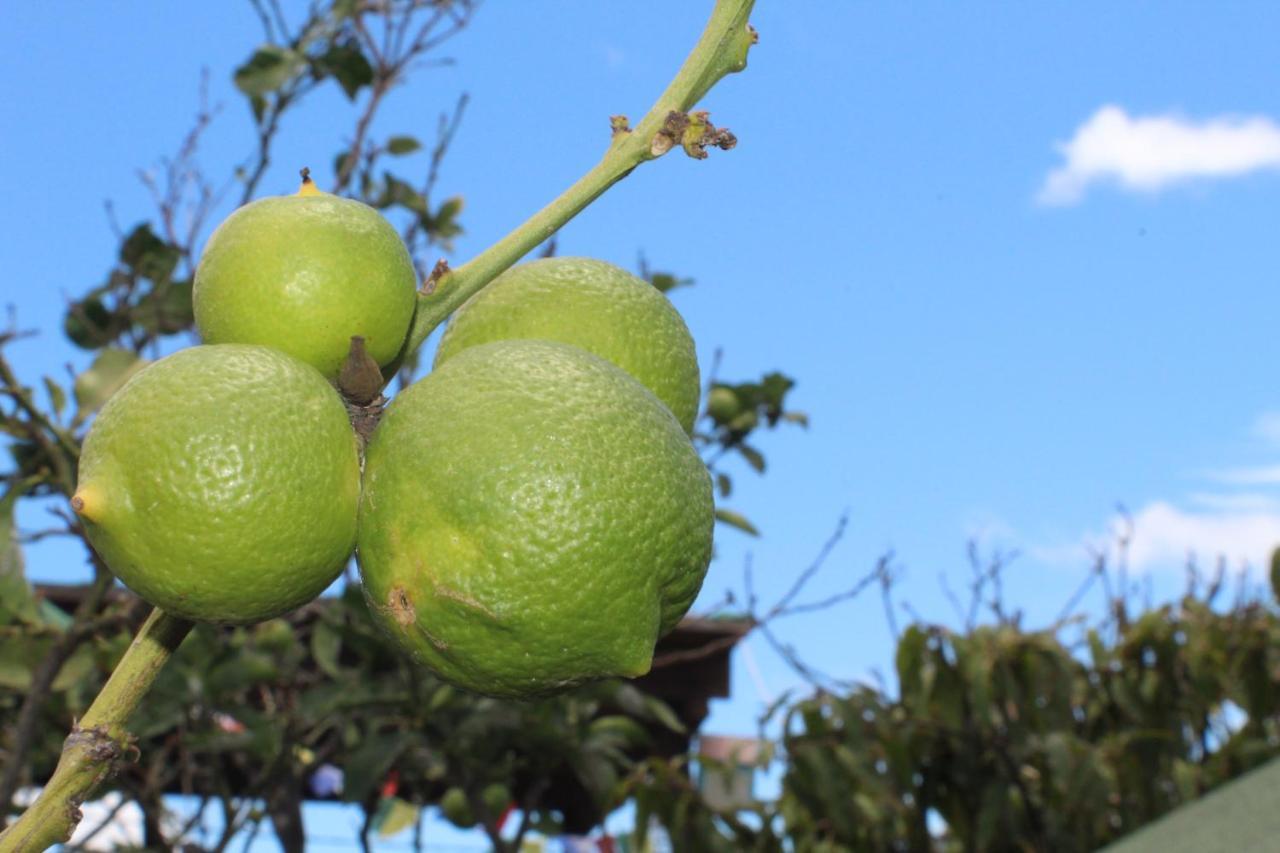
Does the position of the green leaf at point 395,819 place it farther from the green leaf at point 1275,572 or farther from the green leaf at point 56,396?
the green leaf at point 1275,572

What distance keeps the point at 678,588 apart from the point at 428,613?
160 mm

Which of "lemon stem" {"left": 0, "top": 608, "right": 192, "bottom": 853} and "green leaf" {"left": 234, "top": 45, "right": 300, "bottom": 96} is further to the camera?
"green leaf" {"left": 234, "top": 45, "right": 300, "bottom": 96}

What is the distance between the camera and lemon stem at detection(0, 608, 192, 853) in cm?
64

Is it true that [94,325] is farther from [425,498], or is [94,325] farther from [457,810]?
[425,498]

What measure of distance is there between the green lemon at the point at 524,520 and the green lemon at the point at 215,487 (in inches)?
1.8

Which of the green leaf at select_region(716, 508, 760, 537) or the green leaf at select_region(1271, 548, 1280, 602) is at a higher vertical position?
the green leaf at select_region(1271, 548, 1280, 602)

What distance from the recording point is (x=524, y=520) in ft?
2.37

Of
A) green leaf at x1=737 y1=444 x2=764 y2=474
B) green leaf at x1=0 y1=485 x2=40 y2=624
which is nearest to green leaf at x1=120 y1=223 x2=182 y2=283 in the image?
green leaf at x1=0 y1=485 x2=40 y2=624

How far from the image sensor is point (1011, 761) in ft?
11.2

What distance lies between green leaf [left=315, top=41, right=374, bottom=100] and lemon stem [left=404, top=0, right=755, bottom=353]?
2.08 m

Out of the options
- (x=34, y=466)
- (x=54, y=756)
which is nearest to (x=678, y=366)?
(x=34, y=466)

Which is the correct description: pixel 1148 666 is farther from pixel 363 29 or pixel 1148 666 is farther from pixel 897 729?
pixel 363 29

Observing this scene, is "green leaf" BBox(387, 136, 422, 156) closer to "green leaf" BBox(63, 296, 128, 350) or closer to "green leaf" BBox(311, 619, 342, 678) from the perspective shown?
"green leaf" BBox(63, 296, 128, 350)

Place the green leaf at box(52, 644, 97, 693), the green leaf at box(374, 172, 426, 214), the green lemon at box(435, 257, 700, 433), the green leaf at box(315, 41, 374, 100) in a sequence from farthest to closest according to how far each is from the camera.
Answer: the green leaf at box(374, 172, 426, 214)
the green leaf at box(315, 41, 374, 100)
the green leaf at box(52, 644, 97, 693)
the green lemon at box(435, 257, 700, 433)
